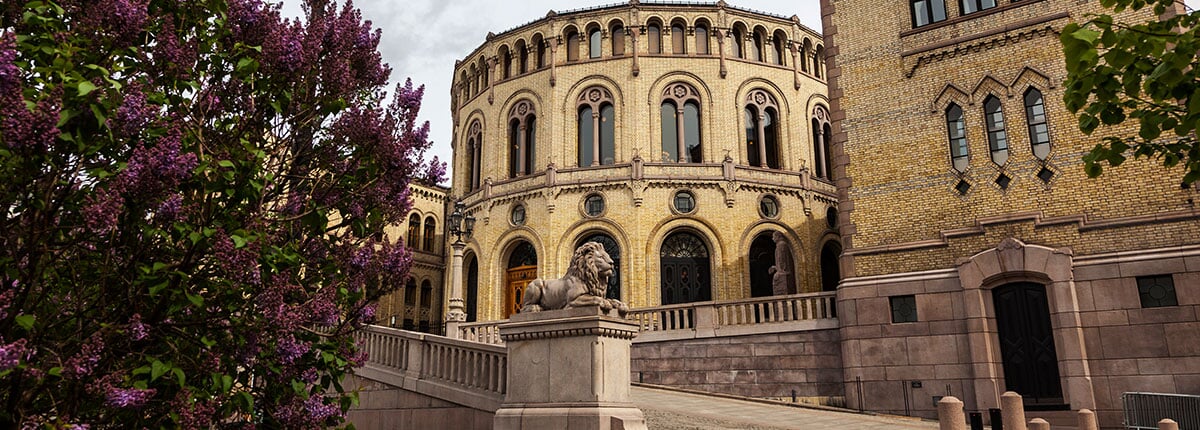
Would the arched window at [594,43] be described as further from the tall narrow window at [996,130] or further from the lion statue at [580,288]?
the lion statue at [580,288]

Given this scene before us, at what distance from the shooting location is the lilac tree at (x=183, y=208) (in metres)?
3.61

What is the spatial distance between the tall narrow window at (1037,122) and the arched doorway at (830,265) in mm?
15240

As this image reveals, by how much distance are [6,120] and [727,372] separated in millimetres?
17552

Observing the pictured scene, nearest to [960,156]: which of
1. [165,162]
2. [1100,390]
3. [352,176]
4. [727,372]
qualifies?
[1100,390]

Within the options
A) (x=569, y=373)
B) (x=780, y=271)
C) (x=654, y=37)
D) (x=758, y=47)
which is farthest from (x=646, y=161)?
(x=569, y=373)

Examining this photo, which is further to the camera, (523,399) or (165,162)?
(523,399)

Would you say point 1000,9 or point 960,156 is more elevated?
point 1000,9

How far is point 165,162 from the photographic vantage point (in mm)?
3723

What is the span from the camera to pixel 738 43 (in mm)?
33219

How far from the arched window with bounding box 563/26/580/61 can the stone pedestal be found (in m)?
24.2

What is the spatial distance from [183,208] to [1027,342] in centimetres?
1659

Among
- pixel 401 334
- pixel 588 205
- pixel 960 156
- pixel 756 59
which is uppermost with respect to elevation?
pixel 756 59

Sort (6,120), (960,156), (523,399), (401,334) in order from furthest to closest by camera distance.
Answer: (960,156) → (401,334) → (523,399) → (6,120)

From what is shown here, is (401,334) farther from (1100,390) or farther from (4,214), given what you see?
(1100,390)
